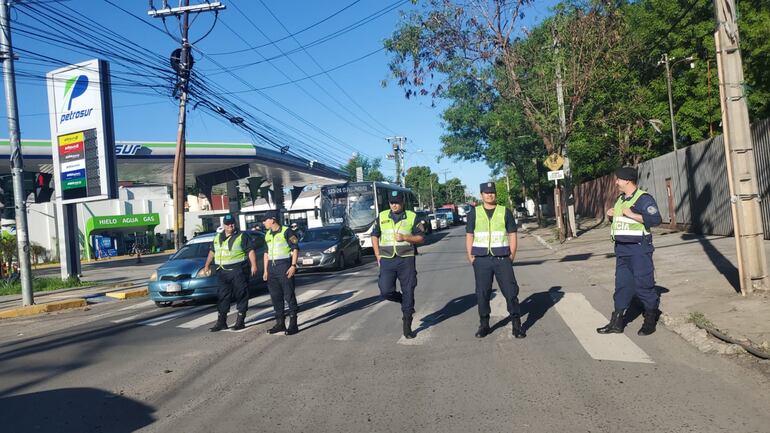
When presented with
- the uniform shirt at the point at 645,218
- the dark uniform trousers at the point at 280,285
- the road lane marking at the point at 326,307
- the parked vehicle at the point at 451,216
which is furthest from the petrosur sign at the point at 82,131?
the parked vehicle at the point at 451,216

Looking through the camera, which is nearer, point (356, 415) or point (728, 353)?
point (356, 415)

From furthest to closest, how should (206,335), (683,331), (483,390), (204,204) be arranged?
(204,204) < (206,335) < (683,331) < (483,390)

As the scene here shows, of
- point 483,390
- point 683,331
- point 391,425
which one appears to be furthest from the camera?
point 683,331

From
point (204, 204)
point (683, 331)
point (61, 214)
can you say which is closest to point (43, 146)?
point (61, 214)

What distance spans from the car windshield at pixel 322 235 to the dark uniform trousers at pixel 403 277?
475 inches

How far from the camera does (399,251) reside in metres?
7.71

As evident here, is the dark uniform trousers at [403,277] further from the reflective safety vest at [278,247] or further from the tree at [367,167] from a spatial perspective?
the tree at [367,167]

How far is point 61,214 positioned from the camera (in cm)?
2034

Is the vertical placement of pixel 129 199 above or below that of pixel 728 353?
above

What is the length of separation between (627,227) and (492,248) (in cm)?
150

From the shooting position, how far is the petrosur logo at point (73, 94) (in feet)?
61.9

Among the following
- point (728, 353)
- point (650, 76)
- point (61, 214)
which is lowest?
point (728, 353)

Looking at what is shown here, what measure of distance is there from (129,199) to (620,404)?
51.7 m

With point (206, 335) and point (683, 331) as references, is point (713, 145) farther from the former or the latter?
point (206, 335)
